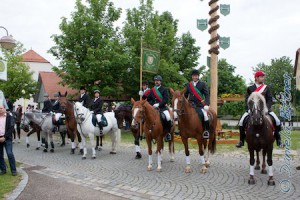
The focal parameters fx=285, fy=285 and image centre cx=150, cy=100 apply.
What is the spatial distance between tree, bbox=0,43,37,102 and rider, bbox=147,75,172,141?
25239 mm

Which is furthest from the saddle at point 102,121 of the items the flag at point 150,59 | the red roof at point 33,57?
the red roof at point 33,57

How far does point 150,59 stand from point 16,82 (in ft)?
69.9

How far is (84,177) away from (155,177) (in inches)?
83.7

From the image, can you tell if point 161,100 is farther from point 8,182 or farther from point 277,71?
point 277,71

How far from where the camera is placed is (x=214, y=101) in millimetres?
15930

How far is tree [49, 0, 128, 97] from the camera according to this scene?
21328 millimetres

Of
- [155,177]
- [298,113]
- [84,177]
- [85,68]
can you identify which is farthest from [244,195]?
[298,113]

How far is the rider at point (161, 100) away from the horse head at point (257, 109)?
11.2 feet

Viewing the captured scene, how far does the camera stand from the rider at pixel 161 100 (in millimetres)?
9861

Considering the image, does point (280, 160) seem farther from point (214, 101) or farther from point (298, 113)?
point (298, 113)

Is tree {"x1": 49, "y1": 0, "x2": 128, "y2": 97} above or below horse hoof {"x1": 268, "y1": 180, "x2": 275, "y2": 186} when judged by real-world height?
above

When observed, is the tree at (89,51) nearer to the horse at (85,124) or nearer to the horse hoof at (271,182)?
the horse at (85,124)

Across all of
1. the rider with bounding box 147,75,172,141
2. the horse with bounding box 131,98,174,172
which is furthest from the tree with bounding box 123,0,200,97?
the horse with bounding box 131,98,174,172

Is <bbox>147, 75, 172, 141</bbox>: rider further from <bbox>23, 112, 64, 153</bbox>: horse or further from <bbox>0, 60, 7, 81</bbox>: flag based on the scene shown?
<bbox>23, 112, 64, 153</bbox>: horse
